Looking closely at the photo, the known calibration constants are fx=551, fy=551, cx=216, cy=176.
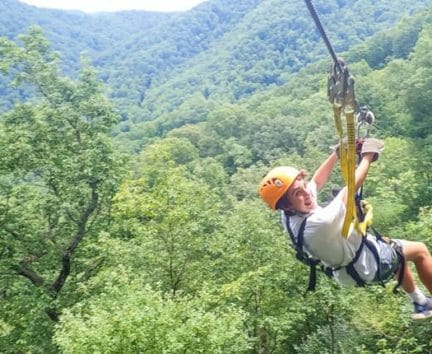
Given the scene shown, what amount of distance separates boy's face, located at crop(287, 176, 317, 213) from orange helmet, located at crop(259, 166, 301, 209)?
53 millimetres

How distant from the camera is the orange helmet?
3.22 metres

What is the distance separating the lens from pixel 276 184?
3.23 m

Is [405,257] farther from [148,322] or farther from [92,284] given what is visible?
[92,284]

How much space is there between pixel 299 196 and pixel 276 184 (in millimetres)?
183

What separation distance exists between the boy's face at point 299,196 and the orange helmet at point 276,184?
53 millimetres

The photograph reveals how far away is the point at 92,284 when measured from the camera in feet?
43.6

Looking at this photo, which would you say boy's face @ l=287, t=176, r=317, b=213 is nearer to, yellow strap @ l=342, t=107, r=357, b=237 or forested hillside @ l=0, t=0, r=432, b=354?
yellow strap @ l=342, t=107, r=357, b=237

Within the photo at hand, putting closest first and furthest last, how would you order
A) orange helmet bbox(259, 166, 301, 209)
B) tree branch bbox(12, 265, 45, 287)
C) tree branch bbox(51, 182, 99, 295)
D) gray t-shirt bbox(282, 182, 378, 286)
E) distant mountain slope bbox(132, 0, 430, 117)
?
gray t-shirt bbox(282, 182, 378, 286), orange helmet bbox(259, 166, 301, 209), tree branch bbox(12, 265, 45, 287), tree branch bbox(51, 182, 99, 295), distant mountain slope bbox(132, 0, 430, 117)

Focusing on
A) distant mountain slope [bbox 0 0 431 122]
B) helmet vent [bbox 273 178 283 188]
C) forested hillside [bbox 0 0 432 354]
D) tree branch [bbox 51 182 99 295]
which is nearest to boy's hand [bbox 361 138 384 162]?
helmet vent [bbox 273 178 283 188]

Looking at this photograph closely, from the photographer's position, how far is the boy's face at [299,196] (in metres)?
3.28

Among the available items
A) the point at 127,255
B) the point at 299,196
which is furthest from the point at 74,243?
the point at 299,196

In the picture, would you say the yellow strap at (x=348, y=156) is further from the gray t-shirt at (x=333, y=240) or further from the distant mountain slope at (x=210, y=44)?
the distant mountain slope at (x=210, y=44)

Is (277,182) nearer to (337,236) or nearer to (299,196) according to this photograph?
(299,196)

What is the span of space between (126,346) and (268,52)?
119018 mm
